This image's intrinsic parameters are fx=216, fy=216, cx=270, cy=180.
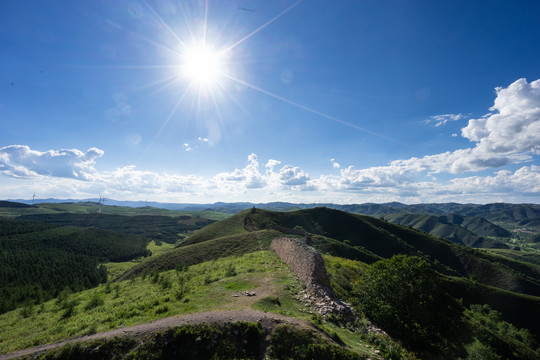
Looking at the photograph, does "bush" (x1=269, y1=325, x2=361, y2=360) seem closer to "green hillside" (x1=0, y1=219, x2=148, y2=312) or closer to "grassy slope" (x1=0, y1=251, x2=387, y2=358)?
"grassy slope" (x1=0, y1=251, x2=387, y2=358)

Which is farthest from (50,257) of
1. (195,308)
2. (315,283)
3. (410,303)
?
(410,303)

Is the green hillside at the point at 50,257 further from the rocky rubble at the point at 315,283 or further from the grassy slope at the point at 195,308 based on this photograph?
the rocky rubble at the point at 315,283

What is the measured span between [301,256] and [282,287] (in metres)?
6.68

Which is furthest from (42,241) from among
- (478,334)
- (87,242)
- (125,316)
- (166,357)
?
(478,334)

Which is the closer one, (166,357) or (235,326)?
(166,357)

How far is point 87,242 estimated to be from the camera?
6078 inches

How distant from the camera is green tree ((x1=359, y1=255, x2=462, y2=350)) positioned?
1839 cm

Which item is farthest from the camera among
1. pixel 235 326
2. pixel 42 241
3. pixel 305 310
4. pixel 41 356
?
pixel 42 241

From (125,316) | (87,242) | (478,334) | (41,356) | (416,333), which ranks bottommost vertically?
(87,242)

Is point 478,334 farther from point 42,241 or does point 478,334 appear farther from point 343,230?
point 42,241

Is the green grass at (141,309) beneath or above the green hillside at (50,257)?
above

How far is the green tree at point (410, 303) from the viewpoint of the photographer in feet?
60.3

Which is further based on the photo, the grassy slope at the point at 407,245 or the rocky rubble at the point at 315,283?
the grassy slope at the point at 407,245

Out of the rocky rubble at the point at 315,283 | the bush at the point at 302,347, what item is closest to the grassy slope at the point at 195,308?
the rocky rubble at the point at 315,283
